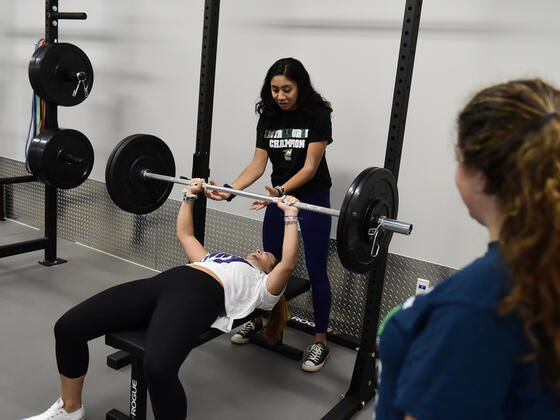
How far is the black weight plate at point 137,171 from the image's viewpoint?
7.75 feet

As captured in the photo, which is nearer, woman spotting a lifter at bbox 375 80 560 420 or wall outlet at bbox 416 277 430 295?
woman spotting a lifter at bbox 375 80 560 420

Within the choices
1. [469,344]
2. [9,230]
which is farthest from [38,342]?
[469,344]

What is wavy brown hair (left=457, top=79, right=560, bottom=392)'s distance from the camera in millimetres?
623

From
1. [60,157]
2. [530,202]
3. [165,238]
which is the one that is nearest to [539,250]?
[530,202]

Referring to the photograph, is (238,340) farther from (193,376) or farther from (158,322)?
(158,322)

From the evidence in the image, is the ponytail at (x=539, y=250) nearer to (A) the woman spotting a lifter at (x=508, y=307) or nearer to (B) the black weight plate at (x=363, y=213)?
(A) the woman spotting a lifter at (x=508, y=307)

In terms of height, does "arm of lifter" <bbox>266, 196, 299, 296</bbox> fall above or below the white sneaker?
above

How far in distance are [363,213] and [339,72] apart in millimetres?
1222

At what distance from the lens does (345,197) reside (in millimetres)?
1697

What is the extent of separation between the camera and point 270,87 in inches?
95.8

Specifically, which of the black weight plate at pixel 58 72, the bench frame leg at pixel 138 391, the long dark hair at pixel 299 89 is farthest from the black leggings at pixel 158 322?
the black weight plate at pixel 58 72

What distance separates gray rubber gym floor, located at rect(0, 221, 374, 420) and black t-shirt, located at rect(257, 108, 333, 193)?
0.89 meters

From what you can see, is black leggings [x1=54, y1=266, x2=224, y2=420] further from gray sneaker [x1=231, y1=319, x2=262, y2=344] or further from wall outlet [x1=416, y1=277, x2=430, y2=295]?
wall outlet [x1=416, y1=277, x2=430, y2=295]

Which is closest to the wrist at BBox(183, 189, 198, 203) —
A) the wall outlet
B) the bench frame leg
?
the bench frame leg
